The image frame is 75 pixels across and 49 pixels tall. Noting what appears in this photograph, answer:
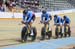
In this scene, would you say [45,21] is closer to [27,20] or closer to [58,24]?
[58,24]

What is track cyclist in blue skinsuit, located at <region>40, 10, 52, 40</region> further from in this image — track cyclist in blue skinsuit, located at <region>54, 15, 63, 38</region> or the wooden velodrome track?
the wooden velodrome track

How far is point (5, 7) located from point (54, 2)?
12288 mm

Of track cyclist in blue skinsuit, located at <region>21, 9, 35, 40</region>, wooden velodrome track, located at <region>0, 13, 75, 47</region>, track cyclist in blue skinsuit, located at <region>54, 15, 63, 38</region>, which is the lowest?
wooden velodrome track, located at <region>0, 13, 75, 47</region>

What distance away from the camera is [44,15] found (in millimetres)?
16031

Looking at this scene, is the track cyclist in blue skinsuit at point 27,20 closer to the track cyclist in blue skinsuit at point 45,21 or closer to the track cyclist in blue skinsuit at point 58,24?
the track cyclist in blue skinsuit at point 45,21

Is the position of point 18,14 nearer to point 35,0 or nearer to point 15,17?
point 15,17

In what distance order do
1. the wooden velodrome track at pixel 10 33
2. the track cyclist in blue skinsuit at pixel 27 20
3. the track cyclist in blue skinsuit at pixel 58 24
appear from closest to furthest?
the track cyclist in blue skinsuit at pixel 27 20
the wooden velodrome track at pixel 10 33
the track cyclist in blue skinsuit at pixel 58 24

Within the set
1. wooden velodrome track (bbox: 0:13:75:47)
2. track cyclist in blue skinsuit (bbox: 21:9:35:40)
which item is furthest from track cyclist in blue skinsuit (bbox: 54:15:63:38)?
track cyclist in blue skinsuit (bbox: 21:9:35:40)

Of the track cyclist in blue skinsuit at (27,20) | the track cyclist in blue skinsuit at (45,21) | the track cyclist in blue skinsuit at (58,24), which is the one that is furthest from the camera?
the track cyclist in blue skinsuit at (58,24)

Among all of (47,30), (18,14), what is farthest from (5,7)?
(47,30)

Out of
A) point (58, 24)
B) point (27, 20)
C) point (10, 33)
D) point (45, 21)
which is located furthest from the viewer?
point (10, 33)

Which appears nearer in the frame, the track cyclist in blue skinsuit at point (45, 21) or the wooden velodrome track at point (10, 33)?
the wooden velodrome track at point (10, 33)

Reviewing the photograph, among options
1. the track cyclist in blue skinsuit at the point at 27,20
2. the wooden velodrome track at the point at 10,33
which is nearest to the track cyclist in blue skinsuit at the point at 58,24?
the wooden velodrome track at the point at 10,33

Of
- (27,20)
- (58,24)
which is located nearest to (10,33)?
(58,24)
